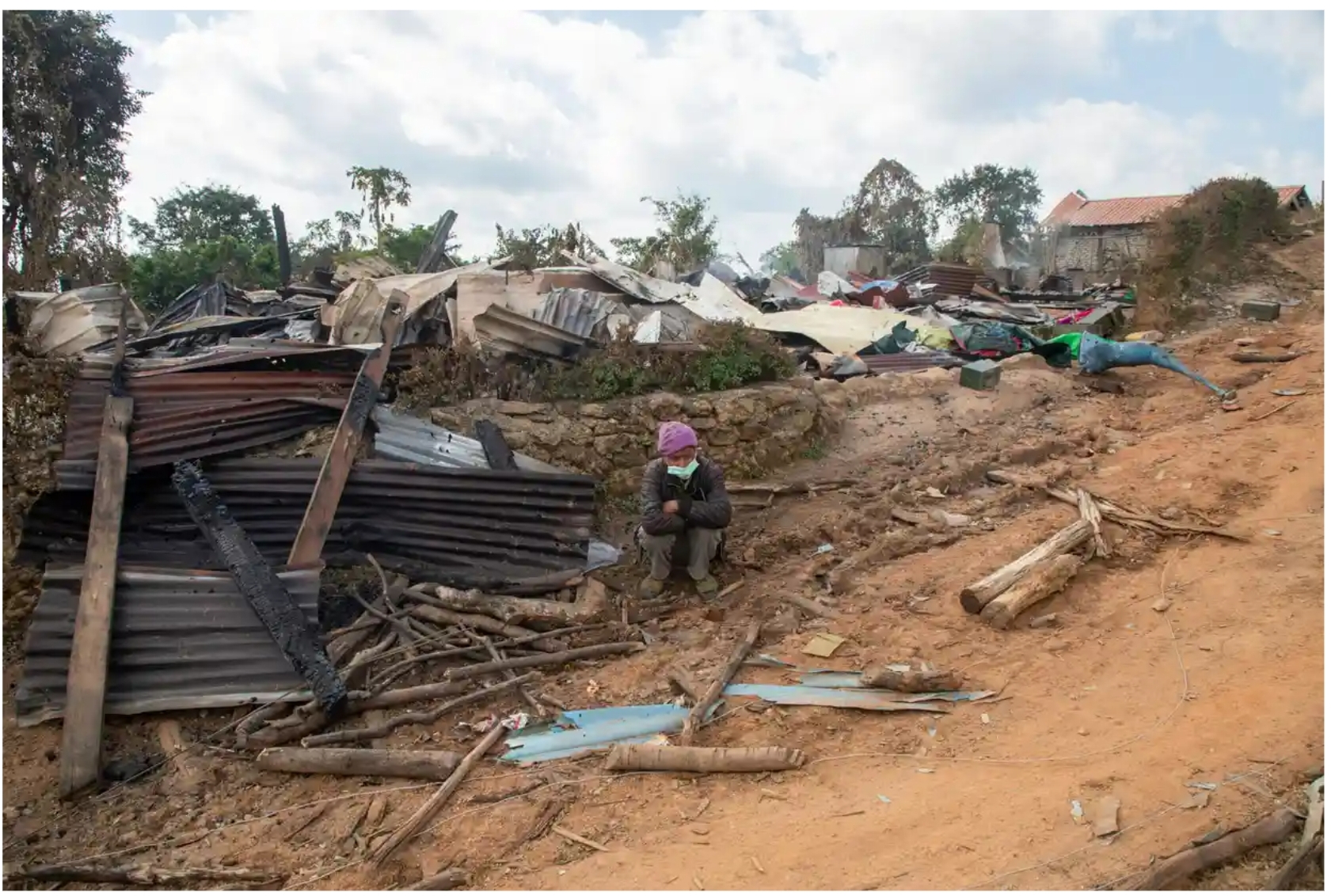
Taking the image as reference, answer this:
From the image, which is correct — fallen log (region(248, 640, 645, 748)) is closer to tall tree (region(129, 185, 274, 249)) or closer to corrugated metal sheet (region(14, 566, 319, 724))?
corrugated metal sheet (region(14, 566, 319, 724))

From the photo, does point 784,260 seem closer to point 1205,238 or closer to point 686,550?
point 1205,238

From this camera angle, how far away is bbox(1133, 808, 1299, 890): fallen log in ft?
9.01

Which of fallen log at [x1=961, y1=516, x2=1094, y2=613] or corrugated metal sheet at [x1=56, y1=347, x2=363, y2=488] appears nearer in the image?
fallen log at [x1=961, y1=516, x2=1094, y2=613]

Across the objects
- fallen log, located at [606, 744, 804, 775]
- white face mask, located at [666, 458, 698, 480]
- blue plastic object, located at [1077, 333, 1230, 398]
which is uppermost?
blue plastic object, located at [1077, 333, 1230, 398]

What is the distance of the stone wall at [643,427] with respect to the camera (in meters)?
7.39

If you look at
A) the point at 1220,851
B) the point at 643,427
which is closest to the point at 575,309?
the point at 643,427

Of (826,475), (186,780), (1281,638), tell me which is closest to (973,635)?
(1281,638)

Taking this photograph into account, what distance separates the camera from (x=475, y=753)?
427 centimetres

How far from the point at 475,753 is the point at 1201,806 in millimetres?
3277

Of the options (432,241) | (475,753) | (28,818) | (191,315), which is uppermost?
(432,241)

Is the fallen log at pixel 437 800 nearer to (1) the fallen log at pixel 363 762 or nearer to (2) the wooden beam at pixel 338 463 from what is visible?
(1) the fallen log at pixel 363 762

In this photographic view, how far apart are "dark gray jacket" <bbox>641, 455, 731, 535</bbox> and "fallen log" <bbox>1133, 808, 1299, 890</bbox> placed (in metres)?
3.46

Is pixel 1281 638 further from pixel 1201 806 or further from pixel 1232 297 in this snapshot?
pixel 1232 297

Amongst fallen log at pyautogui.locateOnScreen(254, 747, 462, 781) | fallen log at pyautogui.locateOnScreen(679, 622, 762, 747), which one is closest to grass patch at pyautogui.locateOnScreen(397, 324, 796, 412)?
fallen log at pyautogui.locateOnScreen(679, 622, 762, 747)
